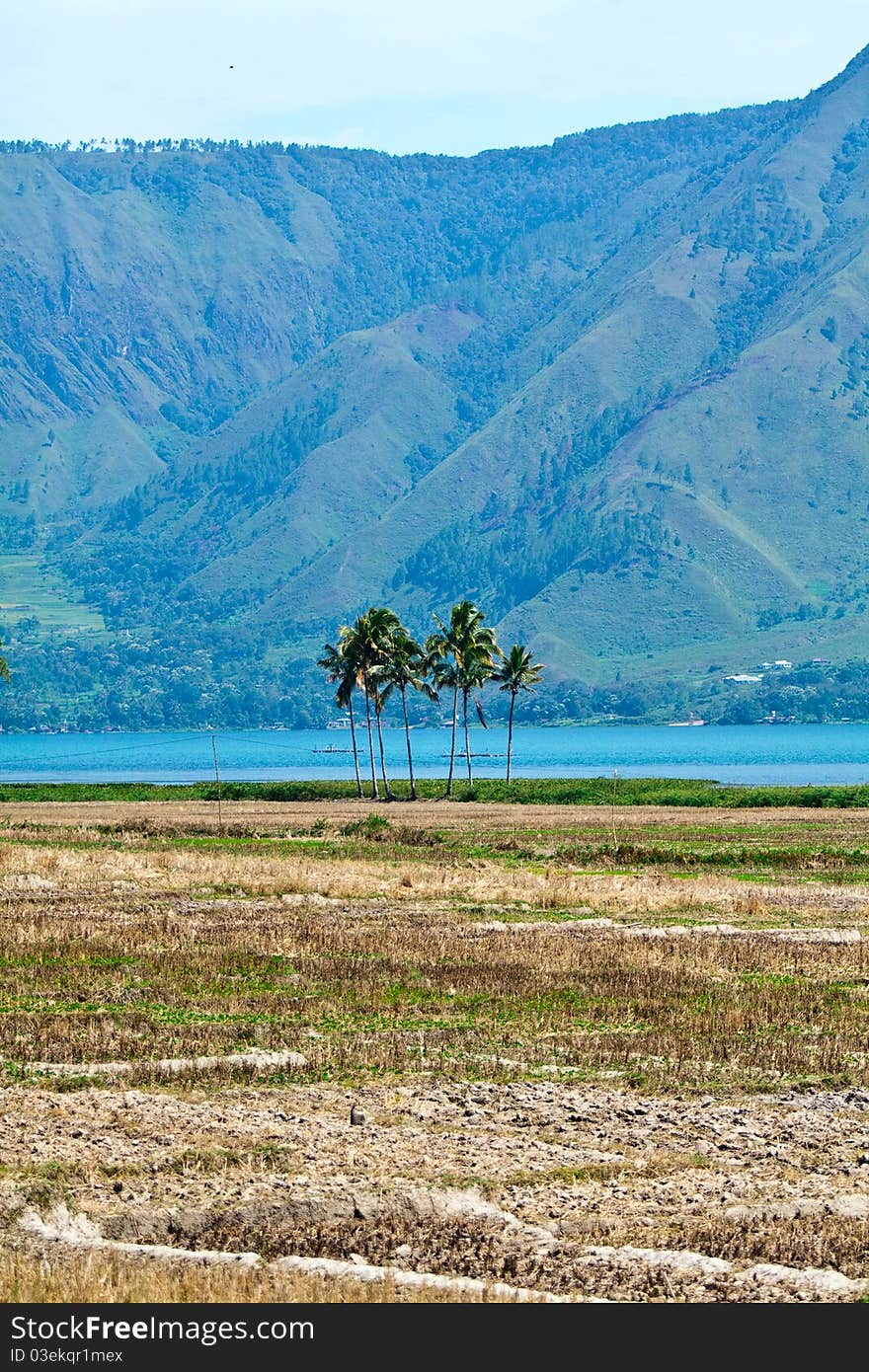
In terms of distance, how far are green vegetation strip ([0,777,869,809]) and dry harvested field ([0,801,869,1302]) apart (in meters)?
71.1

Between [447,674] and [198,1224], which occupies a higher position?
[447,674]

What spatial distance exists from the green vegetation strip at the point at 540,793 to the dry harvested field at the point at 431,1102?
7113cm

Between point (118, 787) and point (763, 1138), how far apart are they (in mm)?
129020

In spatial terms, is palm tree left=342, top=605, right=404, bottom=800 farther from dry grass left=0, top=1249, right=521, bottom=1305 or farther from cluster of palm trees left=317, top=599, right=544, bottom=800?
dry grass left=0, top=1249, right=521, bottom=1305

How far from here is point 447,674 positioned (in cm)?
13238

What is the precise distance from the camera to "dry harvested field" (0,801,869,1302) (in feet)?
54.6

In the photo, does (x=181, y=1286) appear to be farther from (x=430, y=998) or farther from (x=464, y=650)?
(x=464, y=650)

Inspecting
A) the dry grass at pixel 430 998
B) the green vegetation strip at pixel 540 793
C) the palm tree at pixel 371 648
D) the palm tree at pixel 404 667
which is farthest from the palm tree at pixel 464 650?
the dry grass at pixel 430 998

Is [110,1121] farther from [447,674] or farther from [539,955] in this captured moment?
[447,674]

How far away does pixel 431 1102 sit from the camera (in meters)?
22.5

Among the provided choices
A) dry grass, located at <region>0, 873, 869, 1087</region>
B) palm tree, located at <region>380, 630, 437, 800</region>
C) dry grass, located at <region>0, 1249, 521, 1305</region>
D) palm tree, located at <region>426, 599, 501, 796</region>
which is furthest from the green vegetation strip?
dry grass, located at <region>0, 1249, 521, 1305</region>

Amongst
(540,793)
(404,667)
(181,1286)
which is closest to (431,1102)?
(181,1286)

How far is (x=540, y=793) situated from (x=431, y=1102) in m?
108
